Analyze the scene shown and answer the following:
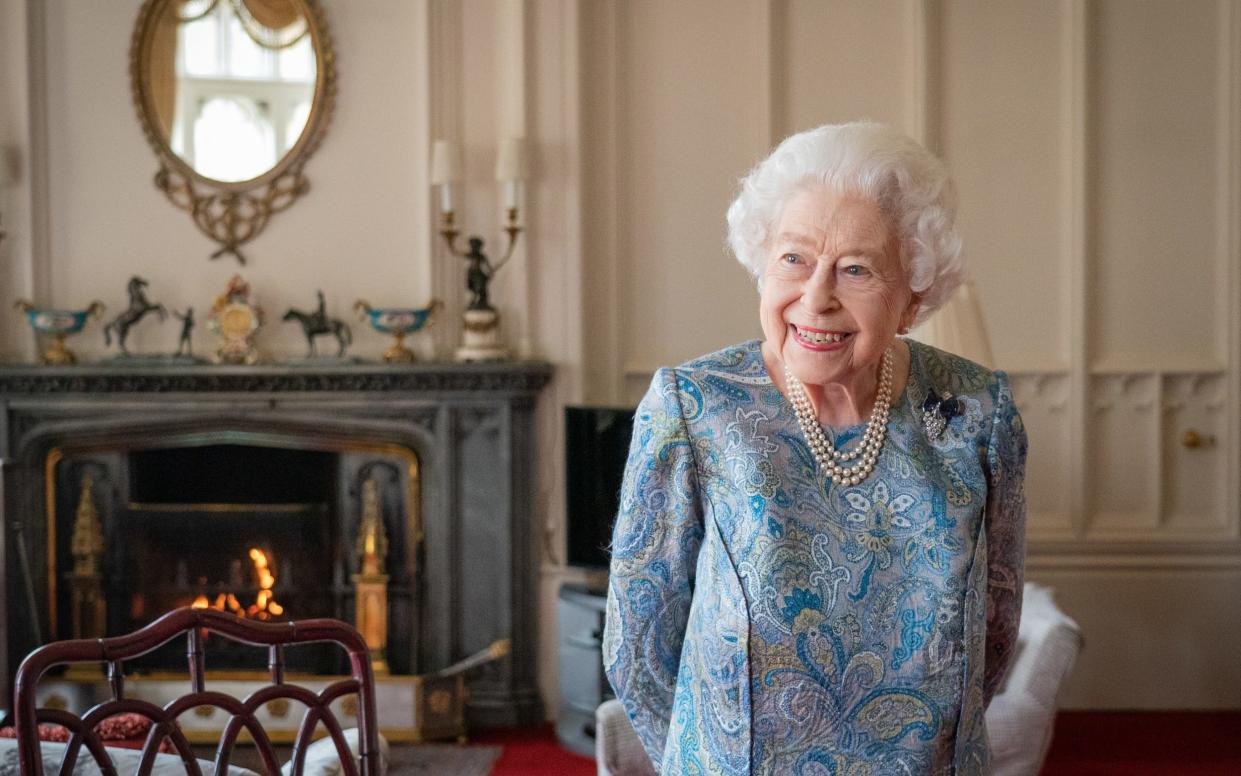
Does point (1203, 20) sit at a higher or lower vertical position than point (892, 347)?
higher

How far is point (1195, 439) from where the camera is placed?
4.70 m

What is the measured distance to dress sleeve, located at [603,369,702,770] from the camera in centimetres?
135

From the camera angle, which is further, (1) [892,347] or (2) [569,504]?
(2) [569,504]

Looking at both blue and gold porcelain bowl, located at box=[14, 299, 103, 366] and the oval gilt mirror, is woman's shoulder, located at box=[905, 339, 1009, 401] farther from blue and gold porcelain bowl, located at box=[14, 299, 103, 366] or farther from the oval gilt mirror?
blue and gold porcelain bowl, located at box=[14, 299, 103, 366]

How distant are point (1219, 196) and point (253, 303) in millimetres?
3487

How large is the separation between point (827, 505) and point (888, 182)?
341 mm

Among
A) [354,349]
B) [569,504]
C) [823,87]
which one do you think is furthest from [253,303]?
[823,87]

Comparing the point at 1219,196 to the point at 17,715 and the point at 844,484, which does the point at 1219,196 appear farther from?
the point at 17,715

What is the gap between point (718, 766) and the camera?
1315 millimetres

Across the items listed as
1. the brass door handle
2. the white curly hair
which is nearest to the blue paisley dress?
the white curly hair

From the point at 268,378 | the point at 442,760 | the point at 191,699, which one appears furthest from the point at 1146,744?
the point at 191,699

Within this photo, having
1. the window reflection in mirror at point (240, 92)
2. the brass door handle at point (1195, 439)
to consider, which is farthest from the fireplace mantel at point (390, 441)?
the brass door handle at point (1195, 439)

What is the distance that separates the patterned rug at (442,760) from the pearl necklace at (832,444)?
2929mm

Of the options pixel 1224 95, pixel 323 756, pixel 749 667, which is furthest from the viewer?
pixel 1224 95
